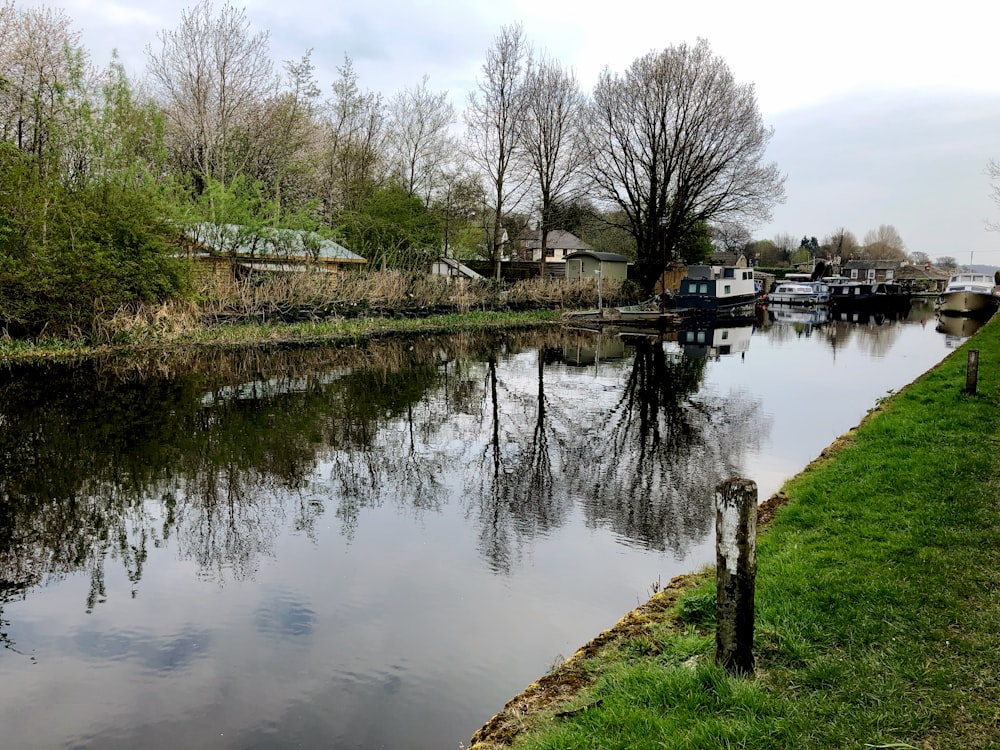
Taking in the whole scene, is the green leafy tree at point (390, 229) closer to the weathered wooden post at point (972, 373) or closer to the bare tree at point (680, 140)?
the bare tree at point (680, 140)

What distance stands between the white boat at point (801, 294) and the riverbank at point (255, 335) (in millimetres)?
31115

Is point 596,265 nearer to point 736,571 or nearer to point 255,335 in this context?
point 255,335

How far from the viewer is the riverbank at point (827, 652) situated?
320 centimetres

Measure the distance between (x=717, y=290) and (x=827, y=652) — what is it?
3456 cm

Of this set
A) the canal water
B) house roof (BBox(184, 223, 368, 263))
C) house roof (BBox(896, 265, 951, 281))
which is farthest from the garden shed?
house roof (BBox(896, 265, 951, 281))

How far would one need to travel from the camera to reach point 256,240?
2370cm

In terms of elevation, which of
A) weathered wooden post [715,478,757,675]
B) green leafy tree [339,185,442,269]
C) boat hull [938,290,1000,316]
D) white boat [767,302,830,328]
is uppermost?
green leafy tree [339,185,442,269]

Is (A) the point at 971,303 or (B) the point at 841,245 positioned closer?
(A) the point at 971,303

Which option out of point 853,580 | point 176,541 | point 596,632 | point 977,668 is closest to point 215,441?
point 176,541

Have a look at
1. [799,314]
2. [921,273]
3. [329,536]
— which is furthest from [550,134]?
[921,273]

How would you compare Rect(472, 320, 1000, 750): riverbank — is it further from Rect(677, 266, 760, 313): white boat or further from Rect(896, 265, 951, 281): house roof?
Rect(896, 265, 951, 281): house roof

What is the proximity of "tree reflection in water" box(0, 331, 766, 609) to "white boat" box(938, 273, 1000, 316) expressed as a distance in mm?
35160

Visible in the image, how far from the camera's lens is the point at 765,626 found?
160 inches

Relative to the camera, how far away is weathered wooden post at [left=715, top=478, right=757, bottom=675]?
3484 millimetres
